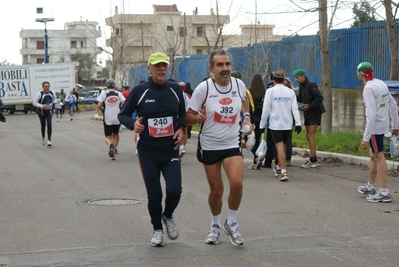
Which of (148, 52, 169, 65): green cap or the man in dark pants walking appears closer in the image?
(148, 52, 169, 65): green cap

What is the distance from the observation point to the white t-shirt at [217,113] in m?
7.59

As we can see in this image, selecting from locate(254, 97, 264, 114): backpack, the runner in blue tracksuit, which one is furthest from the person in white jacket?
the runner in blue tracksuit

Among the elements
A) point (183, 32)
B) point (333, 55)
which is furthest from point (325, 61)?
point (183, 32)

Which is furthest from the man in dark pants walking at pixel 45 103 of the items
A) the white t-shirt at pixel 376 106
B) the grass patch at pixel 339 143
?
the white t-shirt at pixel 376 106

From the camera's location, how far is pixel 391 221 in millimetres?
8922

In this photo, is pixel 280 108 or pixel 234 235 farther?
pixel 280 108

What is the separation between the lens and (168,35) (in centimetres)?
5309

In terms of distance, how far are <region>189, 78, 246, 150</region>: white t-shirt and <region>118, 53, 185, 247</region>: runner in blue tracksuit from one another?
0.25 m

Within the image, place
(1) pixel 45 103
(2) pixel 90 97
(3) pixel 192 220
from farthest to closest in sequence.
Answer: (2) pixel 90 97
(1) pixel 45 103
(3) pixel 192 220

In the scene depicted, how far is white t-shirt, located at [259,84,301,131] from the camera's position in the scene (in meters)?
12.9

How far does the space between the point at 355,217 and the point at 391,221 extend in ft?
1.48

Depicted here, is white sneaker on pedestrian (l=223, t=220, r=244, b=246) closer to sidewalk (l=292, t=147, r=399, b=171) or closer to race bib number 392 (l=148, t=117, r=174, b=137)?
race bib number 392 (l=148, t=117, r=174, b=137)

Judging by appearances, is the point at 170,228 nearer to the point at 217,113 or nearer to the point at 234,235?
the point at 234,235

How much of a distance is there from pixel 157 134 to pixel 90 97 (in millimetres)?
58142
